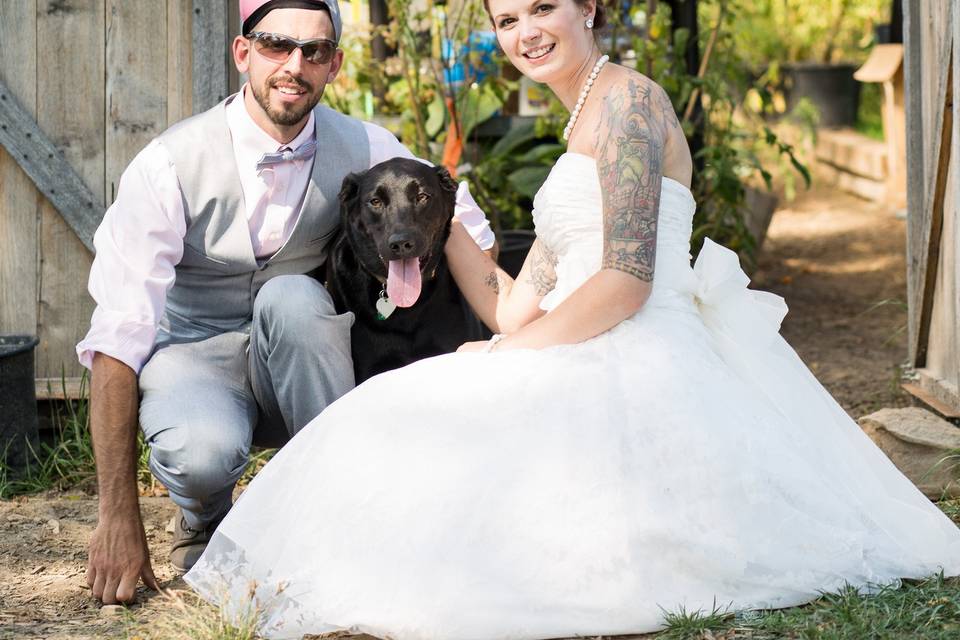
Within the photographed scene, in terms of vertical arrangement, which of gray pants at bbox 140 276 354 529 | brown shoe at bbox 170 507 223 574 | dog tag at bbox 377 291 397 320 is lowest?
brown shoe at bbox 170 507 223 574

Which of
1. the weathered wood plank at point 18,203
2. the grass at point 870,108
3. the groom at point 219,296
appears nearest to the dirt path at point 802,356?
the groom at point 219,296

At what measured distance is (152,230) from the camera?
2855 millimetres

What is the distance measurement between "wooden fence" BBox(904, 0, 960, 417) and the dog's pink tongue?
1808 mm

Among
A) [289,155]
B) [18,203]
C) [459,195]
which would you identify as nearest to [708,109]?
[459,195]

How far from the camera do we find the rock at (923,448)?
3.34 m

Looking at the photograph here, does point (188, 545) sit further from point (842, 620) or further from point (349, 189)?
point (842, 620)

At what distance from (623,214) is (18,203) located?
2443mm

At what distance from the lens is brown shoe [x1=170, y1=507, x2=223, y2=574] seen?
297 cm

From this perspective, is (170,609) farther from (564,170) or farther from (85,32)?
(85,32)

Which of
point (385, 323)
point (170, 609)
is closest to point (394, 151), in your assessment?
point (385, 323)

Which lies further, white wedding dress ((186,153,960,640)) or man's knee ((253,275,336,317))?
man's knee ((253,275,336,317))

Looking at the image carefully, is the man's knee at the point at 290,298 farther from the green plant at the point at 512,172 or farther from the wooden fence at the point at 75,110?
the green plant at the point at 512,172

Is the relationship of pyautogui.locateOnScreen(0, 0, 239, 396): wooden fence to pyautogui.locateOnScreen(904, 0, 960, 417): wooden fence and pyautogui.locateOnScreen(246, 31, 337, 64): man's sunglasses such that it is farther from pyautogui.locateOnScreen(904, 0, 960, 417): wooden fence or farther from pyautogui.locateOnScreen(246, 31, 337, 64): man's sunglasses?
pyautogui.locateOnScreen(904, 0, 960, 417): wooden fence

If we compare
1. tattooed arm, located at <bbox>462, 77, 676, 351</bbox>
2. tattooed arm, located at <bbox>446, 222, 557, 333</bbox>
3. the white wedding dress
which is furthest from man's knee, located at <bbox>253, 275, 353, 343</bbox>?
tattooed arm, located at <bbox>462, 77, 676, 351</bbox>
